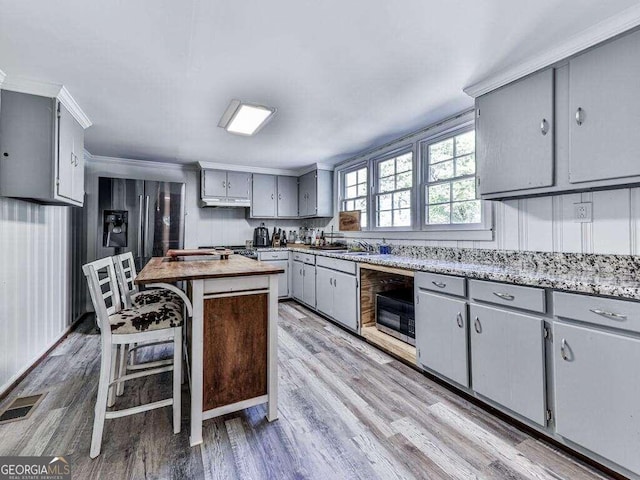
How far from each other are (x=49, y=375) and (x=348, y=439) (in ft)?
8.04

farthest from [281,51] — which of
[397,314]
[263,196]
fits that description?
[263,196]

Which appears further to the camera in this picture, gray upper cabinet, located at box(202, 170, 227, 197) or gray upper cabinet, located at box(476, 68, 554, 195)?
gray upper cabinet, located at box(202, 170, 227, 197)

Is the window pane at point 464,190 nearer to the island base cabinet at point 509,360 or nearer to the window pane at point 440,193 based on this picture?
the window pane at point 440,193

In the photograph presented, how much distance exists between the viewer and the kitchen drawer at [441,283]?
6.89ft

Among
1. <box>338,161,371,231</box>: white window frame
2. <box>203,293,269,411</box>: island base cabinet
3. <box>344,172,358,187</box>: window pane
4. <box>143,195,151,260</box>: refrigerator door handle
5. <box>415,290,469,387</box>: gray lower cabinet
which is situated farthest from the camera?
<box>344,172,358,187</box>: window pane

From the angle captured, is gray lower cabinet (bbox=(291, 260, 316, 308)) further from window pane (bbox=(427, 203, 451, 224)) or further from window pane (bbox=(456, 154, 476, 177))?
window pane (bbox=(456, 154, 476, 177))

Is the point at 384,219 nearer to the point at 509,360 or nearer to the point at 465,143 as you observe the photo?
the point at 465,143

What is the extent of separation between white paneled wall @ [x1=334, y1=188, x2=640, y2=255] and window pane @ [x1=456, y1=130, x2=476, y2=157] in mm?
644

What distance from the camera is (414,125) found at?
316 centimetres

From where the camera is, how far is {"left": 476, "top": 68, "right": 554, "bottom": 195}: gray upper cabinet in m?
1.96

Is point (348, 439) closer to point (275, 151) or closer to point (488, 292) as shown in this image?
point (488, 292)

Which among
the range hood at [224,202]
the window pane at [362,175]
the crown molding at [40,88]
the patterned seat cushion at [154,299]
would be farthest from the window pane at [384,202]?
the crown molding at [40,88]

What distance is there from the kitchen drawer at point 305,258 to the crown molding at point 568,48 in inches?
104

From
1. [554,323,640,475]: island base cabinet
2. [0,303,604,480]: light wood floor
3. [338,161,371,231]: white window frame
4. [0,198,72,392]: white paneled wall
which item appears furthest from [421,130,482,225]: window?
[0,198,72,392]: white paneled wall
